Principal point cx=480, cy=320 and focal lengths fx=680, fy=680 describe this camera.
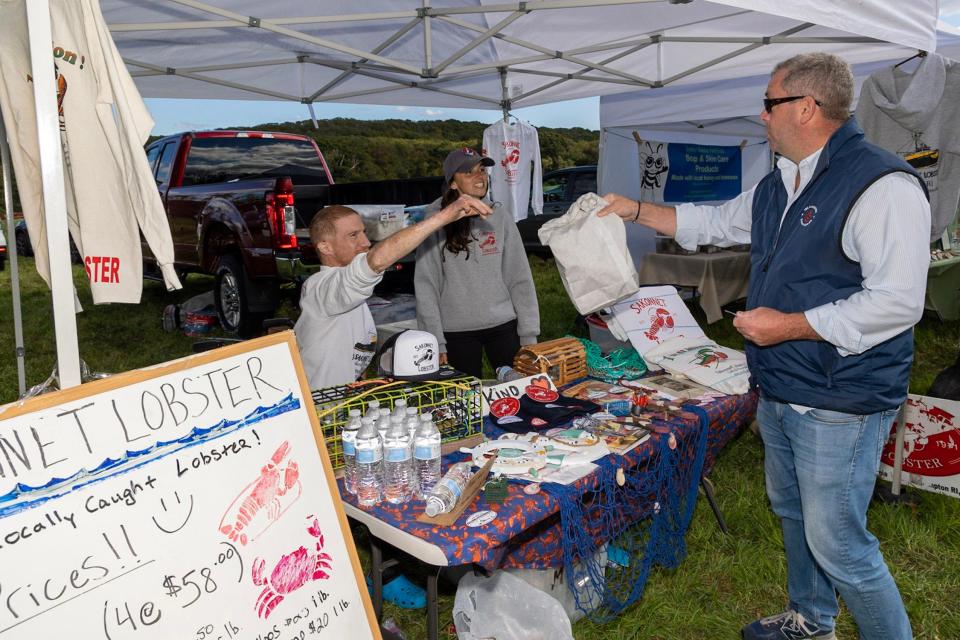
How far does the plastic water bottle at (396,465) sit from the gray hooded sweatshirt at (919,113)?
169 inches

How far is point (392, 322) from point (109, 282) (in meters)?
4.03

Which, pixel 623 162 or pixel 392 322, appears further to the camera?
pixel 623 162

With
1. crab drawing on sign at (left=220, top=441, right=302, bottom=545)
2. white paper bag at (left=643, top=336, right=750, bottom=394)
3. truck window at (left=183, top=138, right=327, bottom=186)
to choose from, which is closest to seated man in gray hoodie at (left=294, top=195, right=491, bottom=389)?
crab drawing on sign at (left=220, top=441, right=302, bottom=545)

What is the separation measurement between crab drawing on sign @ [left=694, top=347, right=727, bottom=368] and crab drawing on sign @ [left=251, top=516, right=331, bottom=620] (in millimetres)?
2090

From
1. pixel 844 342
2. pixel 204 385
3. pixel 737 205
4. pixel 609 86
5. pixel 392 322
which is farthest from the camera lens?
pixel 609 86

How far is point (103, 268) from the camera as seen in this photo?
6.89ft

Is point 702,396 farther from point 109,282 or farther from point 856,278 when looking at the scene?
point 109,282

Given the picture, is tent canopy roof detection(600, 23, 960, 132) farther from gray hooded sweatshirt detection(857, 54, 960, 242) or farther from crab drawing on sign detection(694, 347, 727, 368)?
crab drawing on sign detection(694, 347, 727, 368)

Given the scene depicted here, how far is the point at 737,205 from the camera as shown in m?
2.67


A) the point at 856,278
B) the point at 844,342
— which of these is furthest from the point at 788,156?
the point at 844,342

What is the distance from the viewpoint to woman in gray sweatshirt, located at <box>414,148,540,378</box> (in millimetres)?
3689

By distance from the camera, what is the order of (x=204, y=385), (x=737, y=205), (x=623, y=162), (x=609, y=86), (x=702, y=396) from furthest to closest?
(x=623, y=162) → (x=609, y=86) → (x=702, y=396) → (x=737, y=205) → (x=204, y=385)

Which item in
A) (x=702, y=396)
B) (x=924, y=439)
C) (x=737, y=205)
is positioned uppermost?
(x=737, y=205)

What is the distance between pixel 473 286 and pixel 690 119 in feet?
14.3
